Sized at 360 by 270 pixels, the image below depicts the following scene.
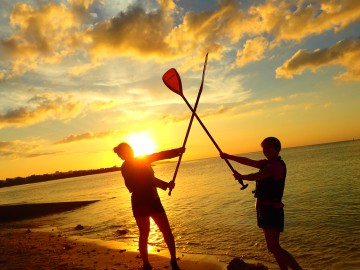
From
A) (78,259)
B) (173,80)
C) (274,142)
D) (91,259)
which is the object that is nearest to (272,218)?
(274,142)

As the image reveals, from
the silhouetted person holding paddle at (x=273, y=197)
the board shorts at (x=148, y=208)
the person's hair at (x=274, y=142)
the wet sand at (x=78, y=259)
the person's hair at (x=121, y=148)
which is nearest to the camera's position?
the silhouetted person holding paddle at (x=273, y=197)

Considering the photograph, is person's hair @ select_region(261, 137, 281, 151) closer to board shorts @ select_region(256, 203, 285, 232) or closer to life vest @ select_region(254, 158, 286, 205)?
life vest @ select_region(254, 158, 286, 205)

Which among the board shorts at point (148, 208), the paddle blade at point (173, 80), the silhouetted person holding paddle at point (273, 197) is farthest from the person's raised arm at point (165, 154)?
the paddle blade at point (173, 80)

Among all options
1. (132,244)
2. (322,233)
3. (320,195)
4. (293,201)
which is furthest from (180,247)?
(320,195)

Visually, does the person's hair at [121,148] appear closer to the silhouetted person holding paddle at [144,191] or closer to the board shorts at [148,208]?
the silhouetted person holding paddle at [144,191]

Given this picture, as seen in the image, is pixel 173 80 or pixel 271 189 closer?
pixel 271 189

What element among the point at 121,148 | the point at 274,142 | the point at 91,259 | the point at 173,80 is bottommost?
the point at 91,259

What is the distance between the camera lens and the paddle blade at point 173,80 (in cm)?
771

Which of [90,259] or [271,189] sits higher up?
[271,189]

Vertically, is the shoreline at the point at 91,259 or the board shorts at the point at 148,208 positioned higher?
the board shorts at the point at 148,208

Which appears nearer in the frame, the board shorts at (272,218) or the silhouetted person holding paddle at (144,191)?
the board shorts at (272,218)

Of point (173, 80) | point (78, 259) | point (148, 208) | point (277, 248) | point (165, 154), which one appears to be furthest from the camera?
point (78, 259)

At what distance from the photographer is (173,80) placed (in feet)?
25.6

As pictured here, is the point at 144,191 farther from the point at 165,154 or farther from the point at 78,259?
the point at 78,259
